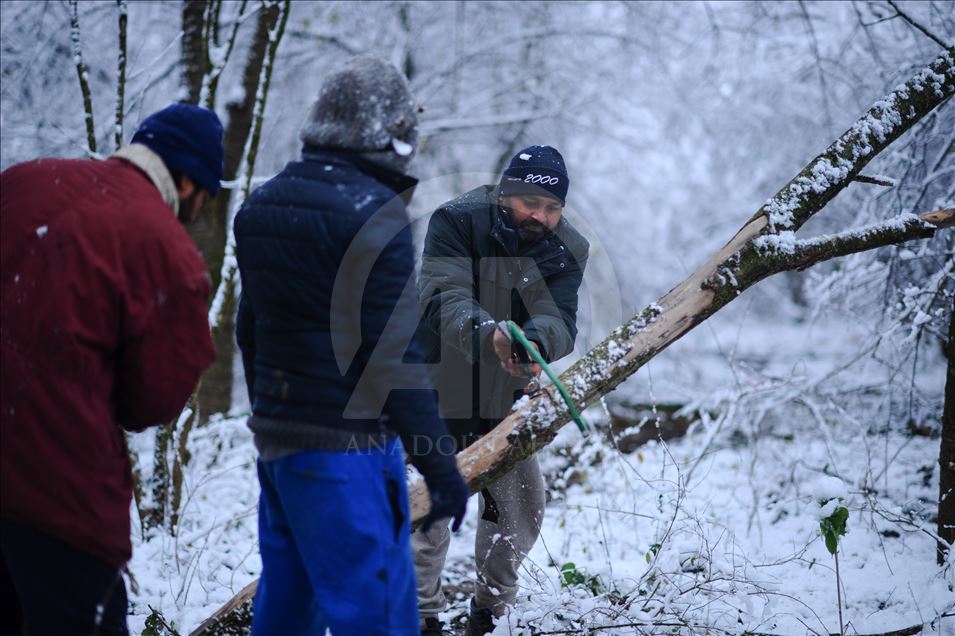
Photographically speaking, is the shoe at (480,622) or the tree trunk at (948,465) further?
the tree trunk at (948,465)

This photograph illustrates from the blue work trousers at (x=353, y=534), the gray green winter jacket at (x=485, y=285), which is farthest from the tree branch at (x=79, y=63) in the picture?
the blue work trousers at (x=353, y=534)

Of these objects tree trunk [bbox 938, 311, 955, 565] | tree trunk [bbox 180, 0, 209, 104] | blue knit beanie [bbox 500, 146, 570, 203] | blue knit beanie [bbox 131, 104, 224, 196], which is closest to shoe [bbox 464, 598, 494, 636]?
blue knit beanie [bbox 500, 146, 570, 203]

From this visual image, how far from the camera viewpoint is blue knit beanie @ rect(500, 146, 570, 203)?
2998mm

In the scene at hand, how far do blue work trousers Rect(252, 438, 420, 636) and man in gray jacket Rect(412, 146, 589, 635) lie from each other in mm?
947

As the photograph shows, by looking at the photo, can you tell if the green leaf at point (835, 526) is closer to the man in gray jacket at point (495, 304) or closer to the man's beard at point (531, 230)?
the man in gray jacket at point (495, 304)

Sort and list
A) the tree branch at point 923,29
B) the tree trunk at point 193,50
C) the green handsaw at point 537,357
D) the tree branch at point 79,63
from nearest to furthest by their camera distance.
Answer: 1. the green handsaw at point 537,357
2. the tree branch at point 923,29
3. the tree branch at point 79,63
4. the tree trunk at point 193,50

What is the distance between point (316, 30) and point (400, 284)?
21.8ft

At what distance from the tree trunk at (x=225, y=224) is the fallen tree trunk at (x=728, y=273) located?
3.48m

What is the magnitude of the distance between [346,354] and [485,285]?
1.20 meters

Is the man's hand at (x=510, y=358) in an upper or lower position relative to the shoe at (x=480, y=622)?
upper

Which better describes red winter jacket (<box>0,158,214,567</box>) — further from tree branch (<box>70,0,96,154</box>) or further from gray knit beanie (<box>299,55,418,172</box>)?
tree branch (<box>70,0,96,154</box>)

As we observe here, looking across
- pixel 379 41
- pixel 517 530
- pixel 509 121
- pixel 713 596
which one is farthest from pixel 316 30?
pixel 713 596

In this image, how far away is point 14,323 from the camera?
5.74ft

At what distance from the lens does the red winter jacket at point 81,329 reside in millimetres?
1733
